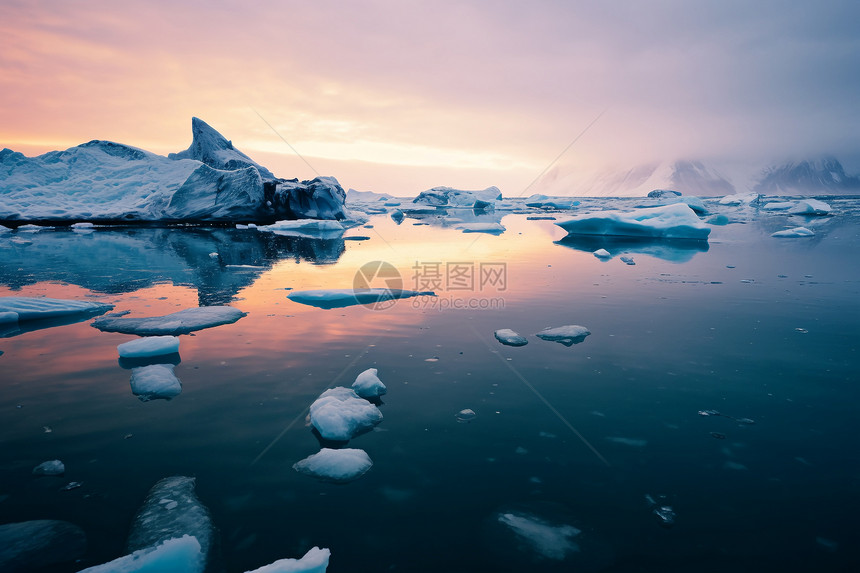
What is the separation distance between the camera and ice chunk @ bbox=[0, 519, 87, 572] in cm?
180

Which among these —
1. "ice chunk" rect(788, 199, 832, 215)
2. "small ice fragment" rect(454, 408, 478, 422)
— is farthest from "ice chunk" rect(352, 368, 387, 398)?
"ice chunk" rect(788, 199, 832, 215)

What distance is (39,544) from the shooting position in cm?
190

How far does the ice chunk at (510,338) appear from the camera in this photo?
14.8 ft

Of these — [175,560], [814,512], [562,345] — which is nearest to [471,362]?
[562,345]

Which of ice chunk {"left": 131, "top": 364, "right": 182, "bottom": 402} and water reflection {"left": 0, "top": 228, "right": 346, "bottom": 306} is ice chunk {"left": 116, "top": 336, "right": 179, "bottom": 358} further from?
water reflection {"left": 0, "top": 228, "right": 346, "bottom": 306}

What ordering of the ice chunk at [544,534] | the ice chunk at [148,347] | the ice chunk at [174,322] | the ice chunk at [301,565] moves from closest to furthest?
1. the ice chunk at [301,565]
2. the ice chunk at [544,534]
3. the ice chunk at [148,347]
4. the ice chunk at [174,322]

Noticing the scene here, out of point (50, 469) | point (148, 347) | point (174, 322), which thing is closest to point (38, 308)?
point (174, 322)

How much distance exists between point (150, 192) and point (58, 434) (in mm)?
28581

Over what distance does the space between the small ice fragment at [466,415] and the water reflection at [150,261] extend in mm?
4684

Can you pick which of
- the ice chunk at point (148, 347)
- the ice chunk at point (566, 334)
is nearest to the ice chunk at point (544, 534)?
the ice chunk at point (566, 334)

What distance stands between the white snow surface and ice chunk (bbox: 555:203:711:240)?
14.7m

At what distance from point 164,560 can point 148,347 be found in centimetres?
301

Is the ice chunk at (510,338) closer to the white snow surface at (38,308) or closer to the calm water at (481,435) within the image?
the calm water at (481,435)

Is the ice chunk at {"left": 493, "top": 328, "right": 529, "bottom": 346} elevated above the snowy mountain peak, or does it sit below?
below
